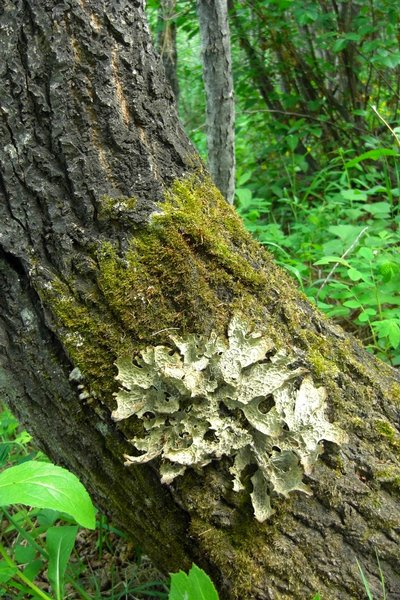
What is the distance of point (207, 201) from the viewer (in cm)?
154

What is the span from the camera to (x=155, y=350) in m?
1.31

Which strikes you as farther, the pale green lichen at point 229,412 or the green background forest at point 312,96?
the green background forest at point 312,96

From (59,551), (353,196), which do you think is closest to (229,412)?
(59,551)

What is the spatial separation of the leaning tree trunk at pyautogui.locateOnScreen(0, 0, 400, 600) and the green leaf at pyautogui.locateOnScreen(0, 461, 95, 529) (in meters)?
0.21

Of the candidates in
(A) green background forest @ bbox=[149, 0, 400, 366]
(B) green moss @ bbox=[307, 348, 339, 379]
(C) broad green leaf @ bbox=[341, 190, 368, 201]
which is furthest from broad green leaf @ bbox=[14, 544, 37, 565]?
(A) green background forest @ bbox=[149, 0, 400, 366]

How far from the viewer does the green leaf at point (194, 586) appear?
1.13 m

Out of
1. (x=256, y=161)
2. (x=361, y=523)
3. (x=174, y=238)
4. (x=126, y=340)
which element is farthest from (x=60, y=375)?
(x=256, y=161)

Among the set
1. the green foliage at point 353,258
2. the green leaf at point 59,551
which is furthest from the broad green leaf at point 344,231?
the green leaf at point 59,551

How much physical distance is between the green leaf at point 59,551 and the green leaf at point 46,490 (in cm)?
56

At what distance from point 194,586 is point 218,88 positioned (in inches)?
121

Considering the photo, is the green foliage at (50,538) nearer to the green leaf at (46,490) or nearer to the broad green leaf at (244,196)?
the green leaf at (46,490)

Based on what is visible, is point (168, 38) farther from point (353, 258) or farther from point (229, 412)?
point (229, 412)

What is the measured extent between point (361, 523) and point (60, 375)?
86 cm

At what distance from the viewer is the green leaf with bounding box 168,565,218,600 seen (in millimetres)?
1132
